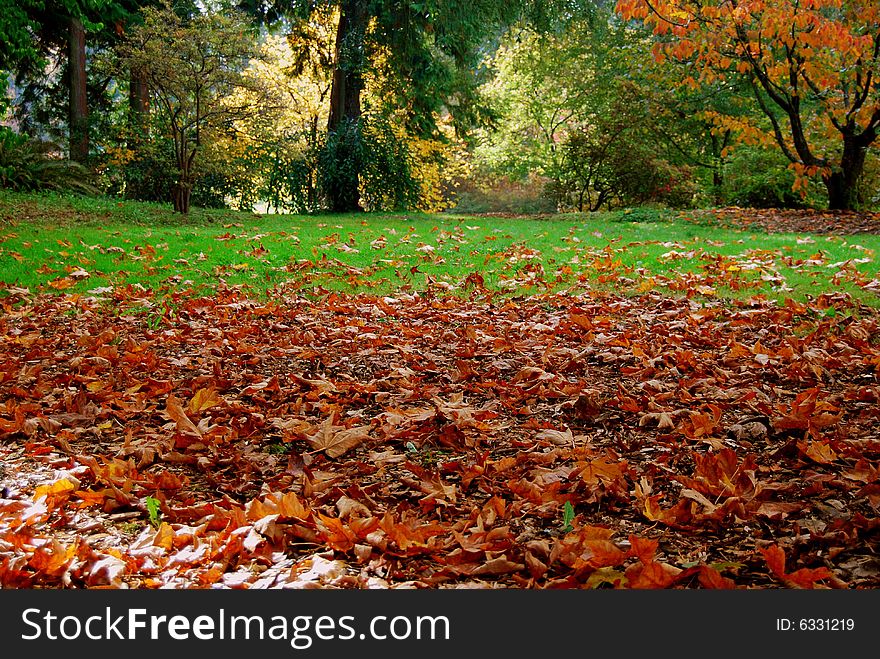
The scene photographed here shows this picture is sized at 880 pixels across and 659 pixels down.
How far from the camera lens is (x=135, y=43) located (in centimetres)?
1376

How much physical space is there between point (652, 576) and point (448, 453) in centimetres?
114

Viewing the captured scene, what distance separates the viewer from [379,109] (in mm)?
16609

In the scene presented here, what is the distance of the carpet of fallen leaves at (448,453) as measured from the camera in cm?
192

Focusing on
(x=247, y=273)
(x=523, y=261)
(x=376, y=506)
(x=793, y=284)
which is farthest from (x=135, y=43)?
(x=376, y=506)

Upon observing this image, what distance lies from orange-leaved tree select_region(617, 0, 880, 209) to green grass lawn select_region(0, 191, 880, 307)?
2.29 m

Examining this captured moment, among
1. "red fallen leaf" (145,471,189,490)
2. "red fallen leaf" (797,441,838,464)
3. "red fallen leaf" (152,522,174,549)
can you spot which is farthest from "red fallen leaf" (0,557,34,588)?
"red fallen leaf" (797,441,838,464)

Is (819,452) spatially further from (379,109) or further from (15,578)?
(379,109)

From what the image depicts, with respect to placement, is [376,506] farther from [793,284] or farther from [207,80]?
[207,80]

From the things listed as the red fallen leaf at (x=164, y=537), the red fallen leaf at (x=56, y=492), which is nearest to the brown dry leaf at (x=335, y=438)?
the red fallen leaf at (x=164, y=537)

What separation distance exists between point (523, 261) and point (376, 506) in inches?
207

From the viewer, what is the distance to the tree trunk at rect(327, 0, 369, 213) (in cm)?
1538

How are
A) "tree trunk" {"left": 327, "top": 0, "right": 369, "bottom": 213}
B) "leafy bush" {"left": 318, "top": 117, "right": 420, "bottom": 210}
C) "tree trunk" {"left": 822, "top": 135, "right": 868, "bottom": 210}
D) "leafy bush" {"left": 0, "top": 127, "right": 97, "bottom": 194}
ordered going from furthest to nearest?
1. "leafy bush" {"left": 318, "top": 117, "right": 420, "bottom": 210}
2. "tree trunk" {"left": 327, "top": 0, "right": 369, "bottom": 213}
3. "leafy bush" {"left": 0, "top": 127, "right": 97, "bottom": 194}
4. "tree trunk" {"left": 822, "top": 135, "right": 868, "bottom": 210}

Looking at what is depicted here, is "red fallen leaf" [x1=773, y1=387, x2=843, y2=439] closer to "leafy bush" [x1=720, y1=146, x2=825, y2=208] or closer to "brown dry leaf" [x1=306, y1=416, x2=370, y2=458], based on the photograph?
→ "brown dry leaf" [x1=306, y1=416, x2=370, y2=458]

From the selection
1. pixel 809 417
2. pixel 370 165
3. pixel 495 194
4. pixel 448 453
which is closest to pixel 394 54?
pixel 370 165
